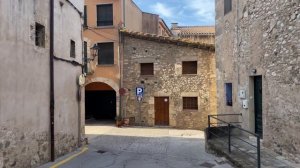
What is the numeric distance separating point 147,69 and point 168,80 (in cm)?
155

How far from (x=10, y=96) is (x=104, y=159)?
4029mm

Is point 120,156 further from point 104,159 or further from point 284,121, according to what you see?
point 284,121

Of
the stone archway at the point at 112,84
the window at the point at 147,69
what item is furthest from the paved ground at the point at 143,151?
the window at the point at 147,69

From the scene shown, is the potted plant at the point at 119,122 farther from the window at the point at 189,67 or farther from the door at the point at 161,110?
the window at the point at 189,67

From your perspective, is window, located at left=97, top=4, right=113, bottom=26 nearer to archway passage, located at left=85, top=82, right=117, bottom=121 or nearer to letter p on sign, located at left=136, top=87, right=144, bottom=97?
letter p on sign, located at left=136, top=87, right=144, bottom=97

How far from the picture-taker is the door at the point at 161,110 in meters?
21.6

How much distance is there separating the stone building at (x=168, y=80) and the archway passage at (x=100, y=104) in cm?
395

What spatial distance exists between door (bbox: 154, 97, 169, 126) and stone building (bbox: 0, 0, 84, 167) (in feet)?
31.1

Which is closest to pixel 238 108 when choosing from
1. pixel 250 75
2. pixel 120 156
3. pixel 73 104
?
pixel 250 75

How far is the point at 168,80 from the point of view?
21.5 meters

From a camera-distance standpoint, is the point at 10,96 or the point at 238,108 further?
the point at 238,108

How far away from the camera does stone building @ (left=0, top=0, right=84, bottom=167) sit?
7.75 meters

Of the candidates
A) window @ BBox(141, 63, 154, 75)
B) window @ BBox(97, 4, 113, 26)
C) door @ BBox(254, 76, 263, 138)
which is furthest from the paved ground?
window @ BBox(97, 4, 113, 26)

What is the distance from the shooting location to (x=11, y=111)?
7875 mm
